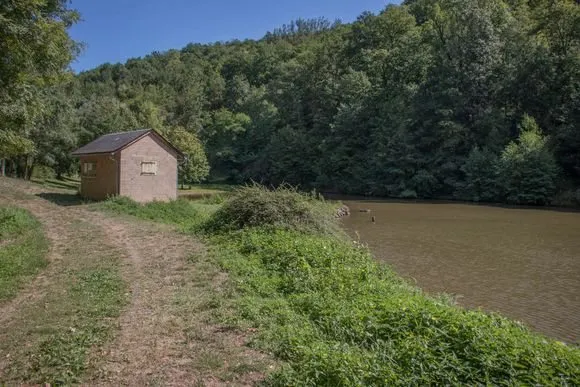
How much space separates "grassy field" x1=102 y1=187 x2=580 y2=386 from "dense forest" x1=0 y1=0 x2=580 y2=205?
940cm

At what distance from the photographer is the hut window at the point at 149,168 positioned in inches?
961

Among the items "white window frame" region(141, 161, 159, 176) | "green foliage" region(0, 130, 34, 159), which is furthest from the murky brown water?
"green foliage" region(0, 130, 34, 159)

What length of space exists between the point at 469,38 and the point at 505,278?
130ft

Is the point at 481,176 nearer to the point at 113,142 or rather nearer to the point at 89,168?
the point at 113,142

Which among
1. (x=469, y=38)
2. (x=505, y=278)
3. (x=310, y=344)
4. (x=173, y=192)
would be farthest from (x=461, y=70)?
(x=310, y=344)

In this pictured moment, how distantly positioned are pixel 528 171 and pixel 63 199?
1335 inches

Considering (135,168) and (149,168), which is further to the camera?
(149,168)

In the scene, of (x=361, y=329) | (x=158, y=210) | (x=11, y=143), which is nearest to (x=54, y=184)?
(x=158, y=210)

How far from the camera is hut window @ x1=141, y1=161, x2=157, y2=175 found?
2441cm

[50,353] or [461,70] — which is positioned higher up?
[461,70]

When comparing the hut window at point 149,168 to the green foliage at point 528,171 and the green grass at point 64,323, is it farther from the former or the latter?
the green foliage at point 528,171

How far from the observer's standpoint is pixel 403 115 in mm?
50031

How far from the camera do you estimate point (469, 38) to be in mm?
46000

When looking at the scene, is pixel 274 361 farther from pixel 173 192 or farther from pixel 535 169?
pixel 535 169
